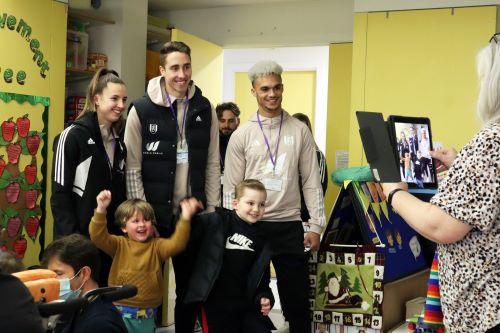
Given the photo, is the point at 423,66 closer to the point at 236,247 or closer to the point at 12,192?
the point at 236,247

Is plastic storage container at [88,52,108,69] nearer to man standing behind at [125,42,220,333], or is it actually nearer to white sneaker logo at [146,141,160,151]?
man standing behind at [125,42,220,333]

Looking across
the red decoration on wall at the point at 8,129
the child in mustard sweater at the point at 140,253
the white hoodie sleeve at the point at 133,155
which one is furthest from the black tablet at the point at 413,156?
the red decoration on wall at the point at 8,129

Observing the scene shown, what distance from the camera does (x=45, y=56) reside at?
439 cm

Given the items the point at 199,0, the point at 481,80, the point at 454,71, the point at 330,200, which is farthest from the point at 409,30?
the point at 481,80

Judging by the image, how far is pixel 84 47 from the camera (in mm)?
5008

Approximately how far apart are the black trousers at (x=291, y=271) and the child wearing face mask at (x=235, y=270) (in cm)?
9

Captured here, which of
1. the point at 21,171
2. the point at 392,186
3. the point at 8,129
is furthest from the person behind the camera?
the point at 21,171

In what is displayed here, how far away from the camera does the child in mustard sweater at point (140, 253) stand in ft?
9.15

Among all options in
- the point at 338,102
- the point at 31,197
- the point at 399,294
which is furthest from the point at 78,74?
the point at 399,294

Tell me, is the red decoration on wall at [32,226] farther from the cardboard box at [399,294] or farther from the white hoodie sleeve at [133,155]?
the cardboard box at [399,294]

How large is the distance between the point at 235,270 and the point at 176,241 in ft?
1.01

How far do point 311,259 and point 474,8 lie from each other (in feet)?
8.66

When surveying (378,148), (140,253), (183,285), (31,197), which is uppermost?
(378,148)

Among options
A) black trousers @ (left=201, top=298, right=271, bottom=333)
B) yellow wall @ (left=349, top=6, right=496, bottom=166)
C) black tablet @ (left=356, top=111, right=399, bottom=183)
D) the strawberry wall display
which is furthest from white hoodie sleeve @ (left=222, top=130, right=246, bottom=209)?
yellow wall @ (left=349, top=6, right=496, bottom=166)
